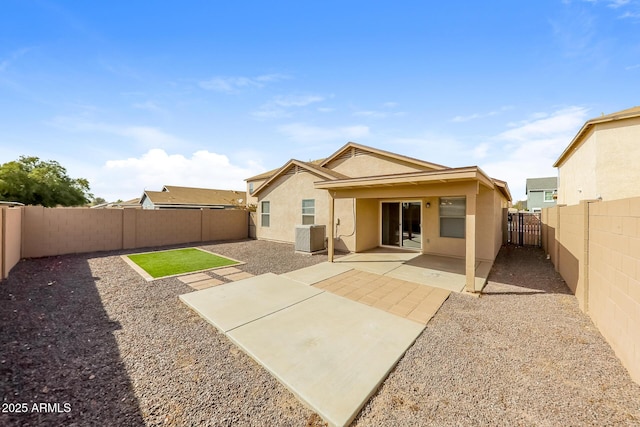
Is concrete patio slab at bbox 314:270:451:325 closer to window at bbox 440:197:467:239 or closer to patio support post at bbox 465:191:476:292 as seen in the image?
patio support post at bbox 465:191:476:292

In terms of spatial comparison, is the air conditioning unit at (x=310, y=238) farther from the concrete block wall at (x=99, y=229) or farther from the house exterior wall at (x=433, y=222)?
the concrete block wall at (x=99, y=229)

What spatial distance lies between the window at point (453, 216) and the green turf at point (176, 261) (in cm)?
814

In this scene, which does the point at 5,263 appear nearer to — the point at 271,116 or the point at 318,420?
the point at 318,420

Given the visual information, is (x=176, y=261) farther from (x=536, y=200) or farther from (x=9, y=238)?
(x=536, y=200)

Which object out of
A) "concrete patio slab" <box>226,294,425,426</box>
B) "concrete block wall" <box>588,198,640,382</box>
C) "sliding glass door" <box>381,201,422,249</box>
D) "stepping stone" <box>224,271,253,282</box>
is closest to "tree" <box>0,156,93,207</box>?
"stepping stone" <box>224,271,253,282</box>

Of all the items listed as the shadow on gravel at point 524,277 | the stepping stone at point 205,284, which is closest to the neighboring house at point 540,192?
the shadow on gravel at point 524,277

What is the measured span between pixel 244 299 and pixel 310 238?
5.34 meters

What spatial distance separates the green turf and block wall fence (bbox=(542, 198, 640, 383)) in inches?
345

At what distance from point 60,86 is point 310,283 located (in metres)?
11.0

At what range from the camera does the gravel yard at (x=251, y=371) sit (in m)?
2.27

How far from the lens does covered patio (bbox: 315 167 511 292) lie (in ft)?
19.1

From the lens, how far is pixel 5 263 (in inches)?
255

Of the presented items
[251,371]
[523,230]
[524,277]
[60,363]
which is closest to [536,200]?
[523,230]

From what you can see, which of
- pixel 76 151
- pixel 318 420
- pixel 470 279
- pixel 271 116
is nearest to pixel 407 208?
pixel 470 279
